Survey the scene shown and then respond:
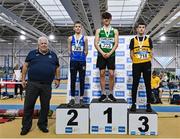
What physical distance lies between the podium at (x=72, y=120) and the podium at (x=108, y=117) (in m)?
0.11

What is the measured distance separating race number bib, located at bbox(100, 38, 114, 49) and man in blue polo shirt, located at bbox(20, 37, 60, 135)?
939 millimetres

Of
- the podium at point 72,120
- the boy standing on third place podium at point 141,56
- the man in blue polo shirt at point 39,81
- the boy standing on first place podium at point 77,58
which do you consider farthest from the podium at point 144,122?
the man in blue polo shirt at point 39,81

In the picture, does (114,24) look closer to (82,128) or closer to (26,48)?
(26,48)

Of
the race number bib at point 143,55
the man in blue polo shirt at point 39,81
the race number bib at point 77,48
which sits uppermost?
the race number bib at point 77,48

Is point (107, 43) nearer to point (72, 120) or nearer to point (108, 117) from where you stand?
point (108, 117)

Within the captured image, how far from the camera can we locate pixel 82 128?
16.4 feet

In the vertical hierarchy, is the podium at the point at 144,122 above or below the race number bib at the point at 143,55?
below

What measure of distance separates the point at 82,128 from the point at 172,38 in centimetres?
2406

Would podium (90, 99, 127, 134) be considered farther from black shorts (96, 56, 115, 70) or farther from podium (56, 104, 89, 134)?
black shorts (96, 56, 115, 70)

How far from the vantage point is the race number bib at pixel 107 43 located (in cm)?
539

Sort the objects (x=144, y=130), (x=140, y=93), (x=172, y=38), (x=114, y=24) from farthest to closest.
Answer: (x=172, y=38)
(x=114, y=24)
(x=140, y=93)
(x=144, y=130)

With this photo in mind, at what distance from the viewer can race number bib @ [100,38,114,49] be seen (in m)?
5.39

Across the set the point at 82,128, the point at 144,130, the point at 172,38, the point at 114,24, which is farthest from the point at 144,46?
the point at 172,38

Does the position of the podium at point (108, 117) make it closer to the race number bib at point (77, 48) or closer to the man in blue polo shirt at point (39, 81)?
the man in blue polo shirt at point (39, 81)
